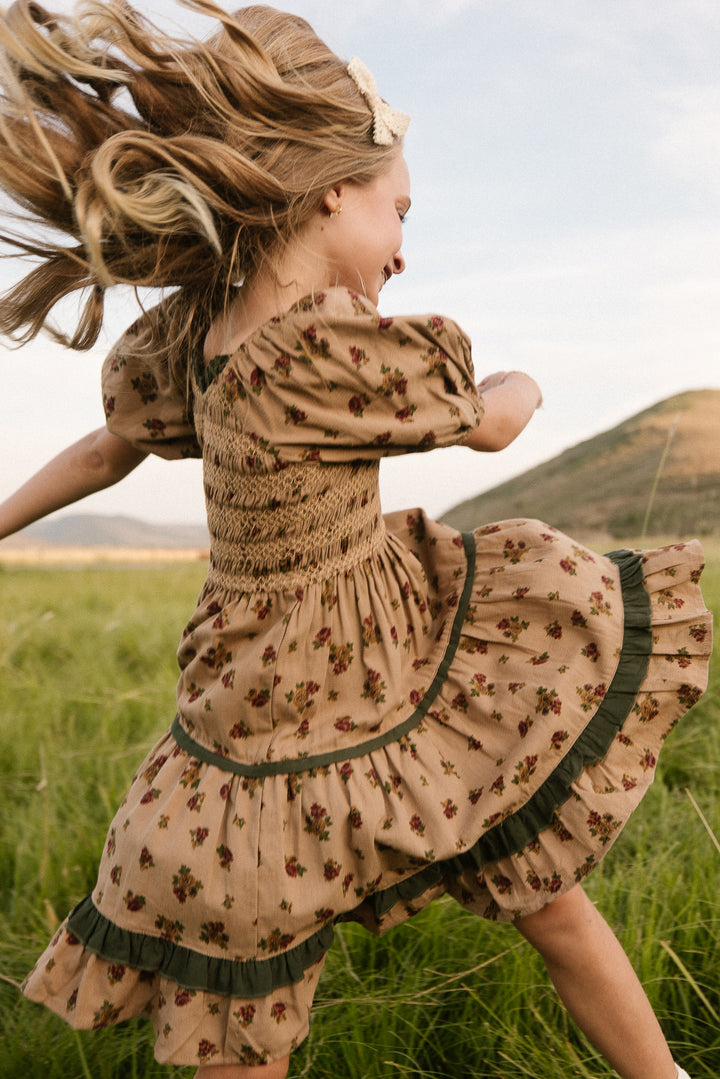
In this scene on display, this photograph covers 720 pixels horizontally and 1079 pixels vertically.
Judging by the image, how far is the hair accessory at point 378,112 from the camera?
1.32m

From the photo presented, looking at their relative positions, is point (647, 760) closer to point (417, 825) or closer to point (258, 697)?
point (417, 825)

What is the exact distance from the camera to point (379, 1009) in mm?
1483

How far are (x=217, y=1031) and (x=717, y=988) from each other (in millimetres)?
931

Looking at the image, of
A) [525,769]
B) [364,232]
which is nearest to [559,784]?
[525,769]

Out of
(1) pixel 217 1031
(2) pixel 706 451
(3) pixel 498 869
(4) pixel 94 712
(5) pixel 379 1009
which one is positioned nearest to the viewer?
(1) pixel 217 1031

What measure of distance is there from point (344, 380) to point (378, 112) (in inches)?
19.1

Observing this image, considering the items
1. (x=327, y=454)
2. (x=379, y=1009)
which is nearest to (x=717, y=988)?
(x=379, y=1009)

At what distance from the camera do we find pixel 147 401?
56.1 inches

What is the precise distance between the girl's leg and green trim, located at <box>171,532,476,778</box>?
0.34m

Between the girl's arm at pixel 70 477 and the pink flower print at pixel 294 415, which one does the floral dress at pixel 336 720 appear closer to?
the pink flower print at pixel 294 415

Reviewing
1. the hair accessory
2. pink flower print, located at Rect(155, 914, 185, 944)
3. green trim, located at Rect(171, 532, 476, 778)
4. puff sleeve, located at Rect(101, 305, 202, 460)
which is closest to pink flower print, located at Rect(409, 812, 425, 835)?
green trim, located at Rect(171, 532, 476, 778)

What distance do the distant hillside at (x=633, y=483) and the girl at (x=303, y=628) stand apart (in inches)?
26.0

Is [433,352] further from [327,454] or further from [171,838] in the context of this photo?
[171,838]

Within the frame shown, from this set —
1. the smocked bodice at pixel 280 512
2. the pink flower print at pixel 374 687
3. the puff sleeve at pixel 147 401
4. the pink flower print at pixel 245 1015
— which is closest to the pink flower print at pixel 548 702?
the pink flower print at pixel 374 687
